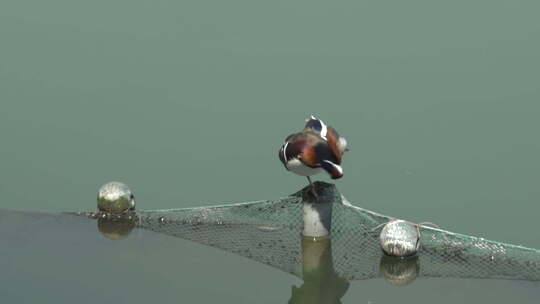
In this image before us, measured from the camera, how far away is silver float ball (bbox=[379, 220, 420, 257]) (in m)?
9.13

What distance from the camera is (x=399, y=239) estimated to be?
30.0 ft

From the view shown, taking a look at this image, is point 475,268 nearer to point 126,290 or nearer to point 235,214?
point 235,214

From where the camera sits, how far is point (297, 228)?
9.95m

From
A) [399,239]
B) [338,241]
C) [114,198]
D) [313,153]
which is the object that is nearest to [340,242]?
[338,241]

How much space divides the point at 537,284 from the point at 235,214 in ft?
9.78

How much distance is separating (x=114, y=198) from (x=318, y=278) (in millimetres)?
2394

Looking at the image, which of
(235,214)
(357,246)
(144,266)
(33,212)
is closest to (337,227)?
(357,246)

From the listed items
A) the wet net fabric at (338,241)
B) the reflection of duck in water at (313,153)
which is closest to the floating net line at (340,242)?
the wet net fabric at (338,241)

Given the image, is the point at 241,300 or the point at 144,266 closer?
the point at 241,300

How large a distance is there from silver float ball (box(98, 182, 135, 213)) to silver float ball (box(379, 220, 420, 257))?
8.70 feet

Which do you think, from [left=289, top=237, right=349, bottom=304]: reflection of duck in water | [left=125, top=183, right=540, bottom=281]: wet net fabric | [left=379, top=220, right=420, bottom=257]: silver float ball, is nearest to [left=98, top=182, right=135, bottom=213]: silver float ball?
[left=125, top=183, right=540, bottom=281]: wet net fabric

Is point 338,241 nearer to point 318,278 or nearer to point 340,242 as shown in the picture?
point 340,242

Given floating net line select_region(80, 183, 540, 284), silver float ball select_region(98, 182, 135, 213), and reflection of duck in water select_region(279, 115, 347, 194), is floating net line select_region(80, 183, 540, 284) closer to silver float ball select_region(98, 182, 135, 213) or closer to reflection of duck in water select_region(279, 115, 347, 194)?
silver float ball select_region(98, 182, 135, 213)

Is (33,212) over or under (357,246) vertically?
over
